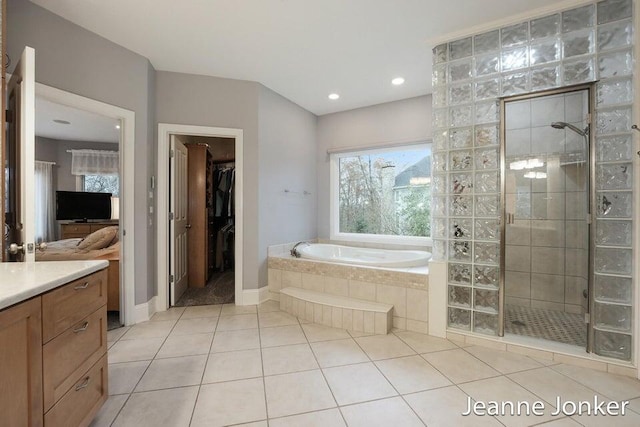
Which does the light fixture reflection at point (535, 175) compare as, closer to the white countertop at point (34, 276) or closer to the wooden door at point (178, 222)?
the white countertop at point (34, 276)

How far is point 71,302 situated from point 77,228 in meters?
5.44

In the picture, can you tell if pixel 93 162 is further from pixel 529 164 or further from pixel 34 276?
pixel 529 164

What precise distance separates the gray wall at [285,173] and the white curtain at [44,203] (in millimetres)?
4869

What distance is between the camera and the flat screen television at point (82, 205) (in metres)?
5.06

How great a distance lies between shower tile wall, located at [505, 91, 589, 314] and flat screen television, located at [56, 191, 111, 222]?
6.66 metres

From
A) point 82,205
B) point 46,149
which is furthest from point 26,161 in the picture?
point 46,149

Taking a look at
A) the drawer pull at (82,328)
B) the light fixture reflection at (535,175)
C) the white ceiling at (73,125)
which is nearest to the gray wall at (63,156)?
the white ceiling at (73,125)

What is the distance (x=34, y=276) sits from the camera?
1051 mm

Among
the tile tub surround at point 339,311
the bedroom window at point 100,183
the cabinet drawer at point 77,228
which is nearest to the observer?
the tile tub surround at point 339,311

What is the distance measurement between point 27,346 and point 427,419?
169 cm

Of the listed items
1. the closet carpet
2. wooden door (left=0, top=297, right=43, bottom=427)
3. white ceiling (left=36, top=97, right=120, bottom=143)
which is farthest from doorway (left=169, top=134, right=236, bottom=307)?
wooden door (left=0, top=297, right=43, bottom=427)

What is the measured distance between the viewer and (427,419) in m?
1.36

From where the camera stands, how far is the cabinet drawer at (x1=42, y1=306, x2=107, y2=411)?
0.98m

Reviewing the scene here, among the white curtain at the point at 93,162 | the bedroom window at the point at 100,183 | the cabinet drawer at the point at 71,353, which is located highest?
the white curtain at the point at 93,162
